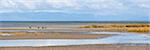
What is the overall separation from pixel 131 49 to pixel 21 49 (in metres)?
2.03

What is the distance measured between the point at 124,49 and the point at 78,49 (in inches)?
32.8

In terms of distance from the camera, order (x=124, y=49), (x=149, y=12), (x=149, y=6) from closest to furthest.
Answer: (x=149, y=6) → (x=149, y=12) → (x=124, y=49)

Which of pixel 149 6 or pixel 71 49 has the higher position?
pixel 149 6

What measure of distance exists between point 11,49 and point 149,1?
2.71 meters

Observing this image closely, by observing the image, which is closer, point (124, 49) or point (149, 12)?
point (149, 12)

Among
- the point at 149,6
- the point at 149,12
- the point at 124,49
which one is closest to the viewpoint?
the point at 149,6

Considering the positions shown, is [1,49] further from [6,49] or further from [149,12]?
[149,12]

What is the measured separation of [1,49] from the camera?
704 cm

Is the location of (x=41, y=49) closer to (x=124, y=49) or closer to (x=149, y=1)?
(x=124, y=49)

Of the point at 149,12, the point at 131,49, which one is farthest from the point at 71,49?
the point at 149,12

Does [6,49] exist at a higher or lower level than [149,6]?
lower

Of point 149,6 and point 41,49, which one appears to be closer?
point 149,6

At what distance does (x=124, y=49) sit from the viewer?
6953 millimetres

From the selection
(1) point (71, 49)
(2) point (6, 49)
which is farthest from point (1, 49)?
(1) point (71, 49)
